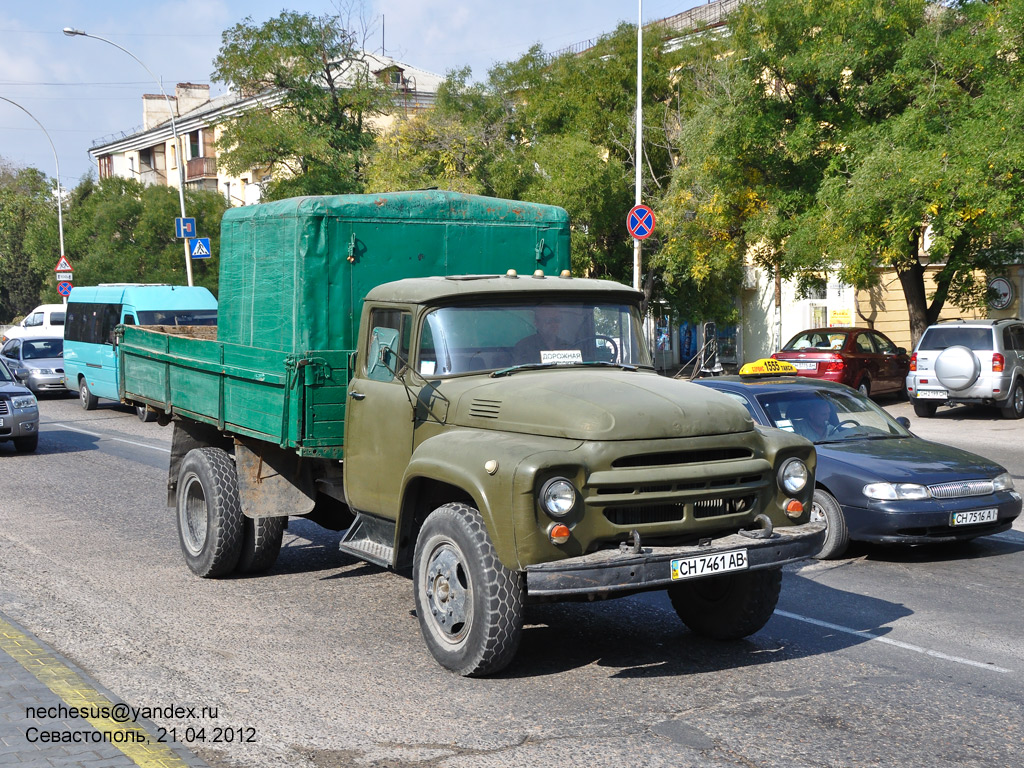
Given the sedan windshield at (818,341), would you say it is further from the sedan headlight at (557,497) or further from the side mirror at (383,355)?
the sedan headlight at (557,497)

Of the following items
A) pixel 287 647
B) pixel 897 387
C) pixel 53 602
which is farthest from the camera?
pixel 897 387

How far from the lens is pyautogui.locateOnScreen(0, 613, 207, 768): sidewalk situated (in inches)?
186

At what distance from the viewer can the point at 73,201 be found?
6175 centimetres

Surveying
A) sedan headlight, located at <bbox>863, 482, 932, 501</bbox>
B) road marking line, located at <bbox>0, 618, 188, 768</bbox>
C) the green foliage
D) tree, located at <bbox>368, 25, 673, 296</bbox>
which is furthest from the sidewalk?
the green foliage

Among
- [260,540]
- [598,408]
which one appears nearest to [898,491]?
[598,408]

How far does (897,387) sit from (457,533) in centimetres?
2158

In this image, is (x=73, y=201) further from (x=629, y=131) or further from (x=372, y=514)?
(x=372, y=514)

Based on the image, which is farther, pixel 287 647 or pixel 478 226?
pixel 478 226

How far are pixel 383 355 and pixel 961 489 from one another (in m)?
4.76

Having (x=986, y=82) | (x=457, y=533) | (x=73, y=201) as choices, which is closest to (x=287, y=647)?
→ (x=457, y=533)

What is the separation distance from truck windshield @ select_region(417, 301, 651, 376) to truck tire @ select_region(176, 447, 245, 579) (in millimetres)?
2361

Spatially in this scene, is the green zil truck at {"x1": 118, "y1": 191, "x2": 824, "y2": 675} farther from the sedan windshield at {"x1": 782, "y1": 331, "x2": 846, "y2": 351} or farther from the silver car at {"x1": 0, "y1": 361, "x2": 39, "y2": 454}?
the sedan windshield at {"x1": 782, "y1": 331, "x2": 846, "y2": 351}

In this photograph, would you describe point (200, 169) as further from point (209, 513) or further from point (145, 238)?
point (209, 513)

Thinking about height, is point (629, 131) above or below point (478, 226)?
above
